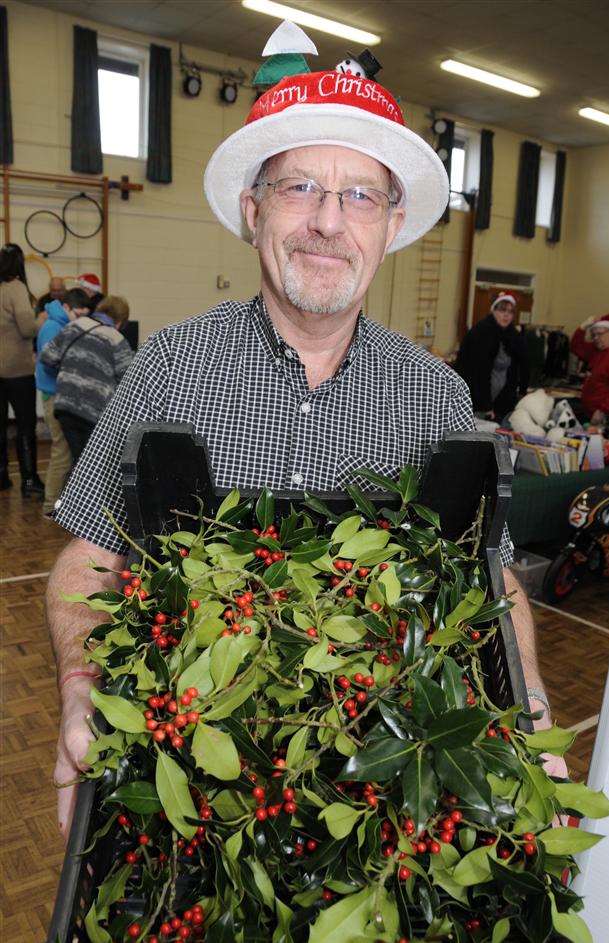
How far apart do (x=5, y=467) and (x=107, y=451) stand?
16.2ft

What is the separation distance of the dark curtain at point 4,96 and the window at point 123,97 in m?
1.10

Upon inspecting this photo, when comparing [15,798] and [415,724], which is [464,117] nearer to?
[15,798]

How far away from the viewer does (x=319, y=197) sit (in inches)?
49.4

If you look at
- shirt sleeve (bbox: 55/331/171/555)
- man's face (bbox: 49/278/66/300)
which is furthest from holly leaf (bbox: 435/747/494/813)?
man's face (bbox: 49/278/66/300)

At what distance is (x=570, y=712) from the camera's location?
307 cm

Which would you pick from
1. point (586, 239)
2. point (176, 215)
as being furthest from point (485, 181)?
point (176, 215)

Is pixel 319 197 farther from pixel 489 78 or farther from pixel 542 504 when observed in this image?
pixel 489 78

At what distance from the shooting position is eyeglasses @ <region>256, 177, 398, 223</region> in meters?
1.25

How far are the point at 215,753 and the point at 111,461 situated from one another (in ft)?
2.48

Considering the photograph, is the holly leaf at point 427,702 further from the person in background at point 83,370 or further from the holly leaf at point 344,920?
the person in background at point 83,370

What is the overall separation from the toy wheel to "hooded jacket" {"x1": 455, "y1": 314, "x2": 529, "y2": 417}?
8.35 ft

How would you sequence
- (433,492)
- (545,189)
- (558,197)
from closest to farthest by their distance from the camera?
1. (433,492)
2. (558,197)
3. (545,189)

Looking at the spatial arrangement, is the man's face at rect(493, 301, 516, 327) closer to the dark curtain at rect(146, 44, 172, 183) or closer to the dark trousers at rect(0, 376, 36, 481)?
the dark trousers at rect(0, 376, 36, 481)

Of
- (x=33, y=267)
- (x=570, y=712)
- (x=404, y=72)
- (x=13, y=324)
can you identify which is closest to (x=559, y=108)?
(x=404, y=72)
